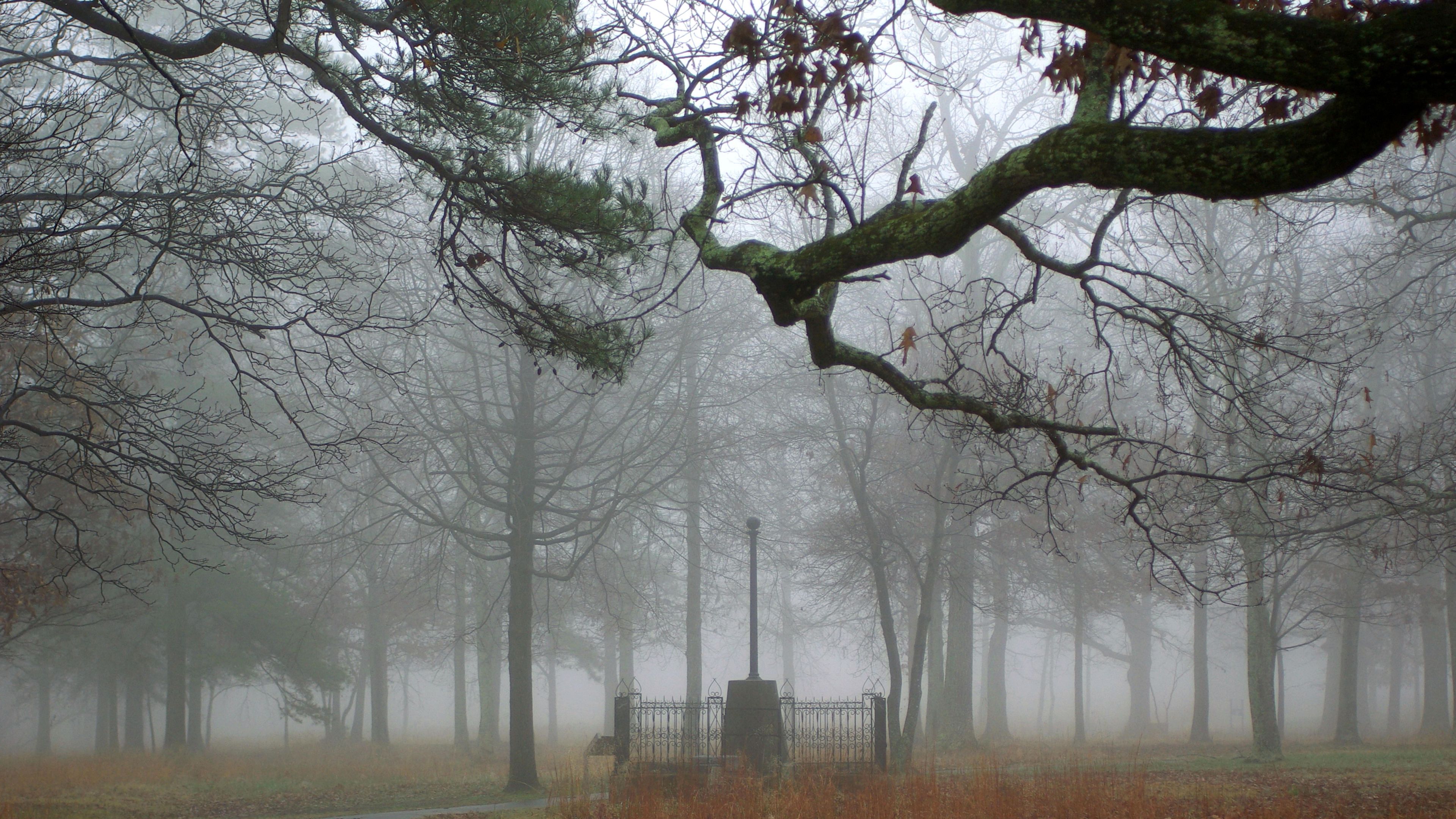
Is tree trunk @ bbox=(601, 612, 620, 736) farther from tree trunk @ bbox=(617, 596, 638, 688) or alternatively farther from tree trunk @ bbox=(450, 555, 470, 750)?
tree trunk @ bbox=(450, 555, 470, 750)

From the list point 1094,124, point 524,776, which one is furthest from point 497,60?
point 524,776

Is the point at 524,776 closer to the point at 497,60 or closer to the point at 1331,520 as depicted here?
the point at 497,60

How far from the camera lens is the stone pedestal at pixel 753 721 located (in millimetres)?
13188

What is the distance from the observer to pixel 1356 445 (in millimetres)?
15406

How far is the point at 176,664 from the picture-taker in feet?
66.1

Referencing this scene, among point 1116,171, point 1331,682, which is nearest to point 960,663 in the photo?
point 1116,171

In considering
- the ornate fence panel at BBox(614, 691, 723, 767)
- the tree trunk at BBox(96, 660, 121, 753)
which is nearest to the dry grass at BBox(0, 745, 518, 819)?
the ornate fence panel at BBox(614, 691, 723, 767)

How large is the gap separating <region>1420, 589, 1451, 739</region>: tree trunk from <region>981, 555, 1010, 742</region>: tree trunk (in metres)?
9.09

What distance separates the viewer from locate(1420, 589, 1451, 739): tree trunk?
21797 millimetres

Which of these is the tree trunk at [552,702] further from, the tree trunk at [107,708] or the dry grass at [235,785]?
the tree trunk at [107,708]

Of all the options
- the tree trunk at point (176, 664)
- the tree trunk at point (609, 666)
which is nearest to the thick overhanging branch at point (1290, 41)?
the tree trunk at point (176, 664)

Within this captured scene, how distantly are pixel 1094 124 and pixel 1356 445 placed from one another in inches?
580

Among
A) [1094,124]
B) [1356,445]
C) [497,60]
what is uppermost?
[497,60]

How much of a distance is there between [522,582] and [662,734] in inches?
127
